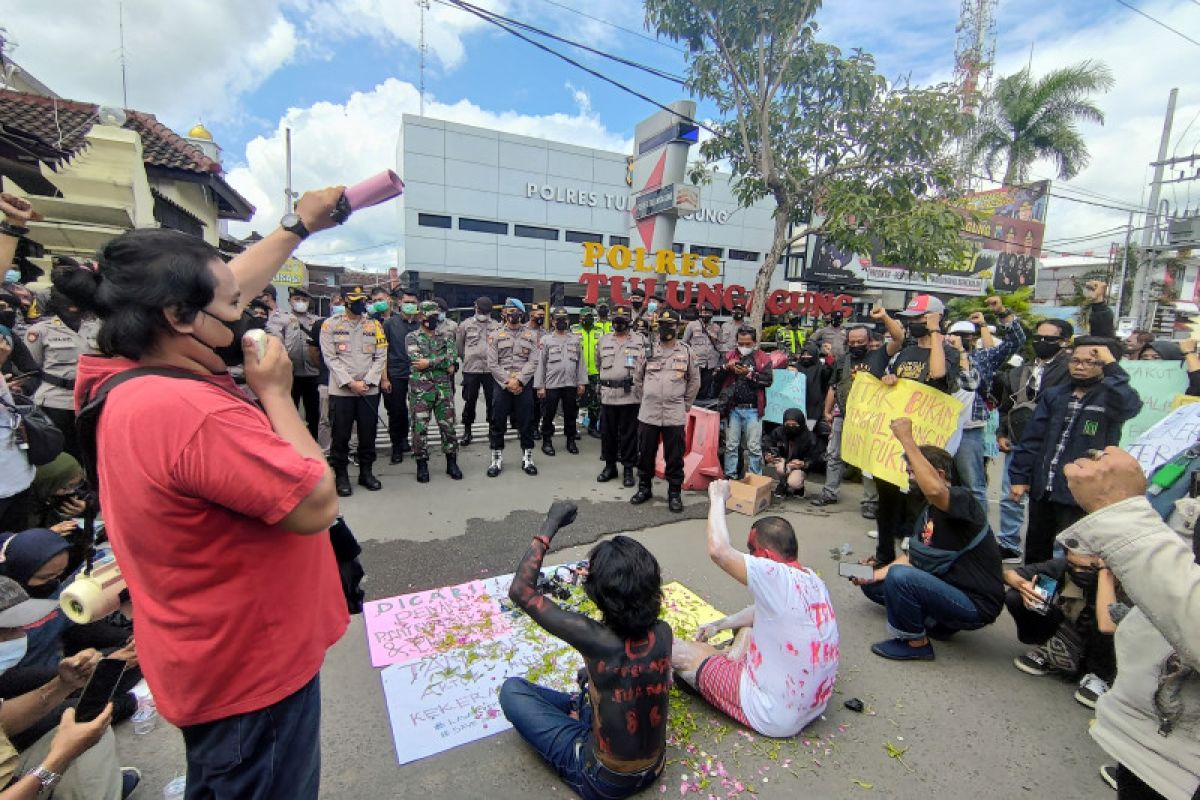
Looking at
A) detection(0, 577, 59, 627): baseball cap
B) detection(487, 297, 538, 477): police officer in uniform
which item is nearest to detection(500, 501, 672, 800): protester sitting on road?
detection(0, 577, 59, 627): baseball cap

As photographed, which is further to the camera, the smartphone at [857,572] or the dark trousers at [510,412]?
the dark trousers at [510,412]

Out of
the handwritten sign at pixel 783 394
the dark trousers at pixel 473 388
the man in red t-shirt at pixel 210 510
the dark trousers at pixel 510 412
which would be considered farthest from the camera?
the dark trousers at pixel 473 388

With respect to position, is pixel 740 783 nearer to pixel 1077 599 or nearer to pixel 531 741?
pixel 531 741

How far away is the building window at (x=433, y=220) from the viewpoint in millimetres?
24344

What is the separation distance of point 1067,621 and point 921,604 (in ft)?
2.58

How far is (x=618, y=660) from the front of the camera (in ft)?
6.61

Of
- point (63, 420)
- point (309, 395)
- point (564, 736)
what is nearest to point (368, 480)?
point (309, 395)

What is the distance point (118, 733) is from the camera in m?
2.48

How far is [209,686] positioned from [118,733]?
6.53 ft

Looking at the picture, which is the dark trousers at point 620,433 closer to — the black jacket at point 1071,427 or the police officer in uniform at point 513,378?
the police officer in uniform at point 513,378

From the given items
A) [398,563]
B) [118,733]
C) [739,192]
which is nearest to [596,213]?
[739,192]

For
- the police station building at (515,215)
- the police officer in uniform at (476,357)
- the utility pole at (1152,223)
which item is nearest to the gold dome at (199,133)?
the police station building at (515,215)

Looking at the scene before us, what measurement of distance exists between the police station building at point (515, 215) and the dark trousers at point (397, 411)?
54.4ft

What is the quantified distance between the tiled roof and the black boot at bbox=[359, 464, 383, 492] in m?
9.13
